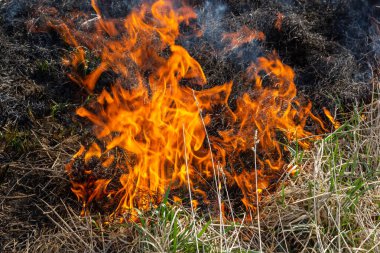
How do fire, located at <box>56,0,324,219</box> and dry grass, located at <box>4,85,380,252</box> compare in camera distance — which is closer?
dry grass, located at <box>4,85,380,252</box>

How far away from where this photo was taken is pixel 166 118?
141 inches

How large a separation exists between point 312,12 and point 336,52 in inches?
20.4

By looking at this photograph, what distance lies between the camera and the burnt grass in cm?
331

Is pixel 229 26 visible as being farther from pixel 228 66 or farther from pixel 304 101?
pixel 304 101

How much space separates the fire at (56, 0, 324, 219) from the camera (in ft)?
11.0

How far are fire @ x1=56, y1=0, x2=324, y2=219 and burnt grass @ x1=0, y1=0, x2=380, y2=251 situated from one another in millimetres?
128

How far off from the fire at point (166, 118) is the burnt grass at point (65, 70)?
13 centimetres

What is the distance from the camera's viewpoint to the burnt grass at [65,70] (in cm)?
331

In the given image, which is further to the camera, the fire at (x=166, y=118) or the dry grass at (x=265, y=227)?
the fire at (x=166, y=118)

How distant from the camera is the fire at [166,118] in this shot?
3.35 metres

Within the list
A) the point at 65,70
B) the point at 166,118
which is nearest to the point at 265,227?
the point at 166,118

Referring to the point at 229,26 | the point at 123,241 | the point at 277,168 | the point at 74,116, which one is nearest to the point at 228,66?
the point at 229,26

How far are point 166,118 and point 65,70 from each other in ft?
3.80

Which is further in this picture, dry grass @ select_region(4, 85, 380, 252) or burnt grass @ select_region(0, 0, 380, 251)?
burnt grass @ select_region(0, 0, 380, 251)
